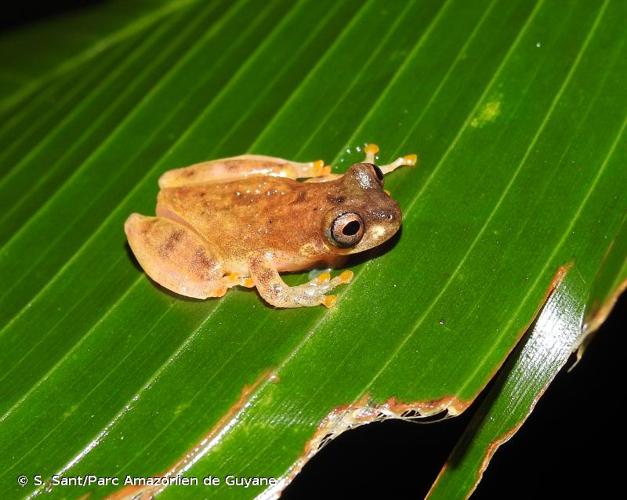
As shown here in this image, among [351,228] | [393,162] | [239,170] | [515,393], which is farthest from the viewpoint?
[239,170]

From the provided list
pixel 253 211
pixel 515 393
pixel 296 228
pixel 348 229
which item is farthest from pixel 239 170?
pixel 515 393

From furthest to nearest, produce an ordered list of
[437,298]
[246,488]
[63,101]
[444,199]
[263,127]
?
[63,101] → [263,127] → [444,199] → [437,298] → [246,488]

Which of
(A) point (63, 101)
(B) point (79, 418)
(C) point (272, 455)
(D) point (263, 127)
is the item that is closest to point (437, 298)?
(C) point (272, 455)

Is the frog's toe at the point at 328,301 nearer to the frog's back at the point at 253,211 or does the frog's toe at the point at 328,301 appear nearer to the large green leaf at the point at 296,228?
the large green leaf at the point at 296,228

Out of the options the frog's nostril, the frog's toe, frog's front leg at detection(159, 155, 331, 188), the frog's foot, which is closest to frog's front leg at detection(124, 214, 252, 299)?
frog's front leg at detection(159, 155, 331, 188)

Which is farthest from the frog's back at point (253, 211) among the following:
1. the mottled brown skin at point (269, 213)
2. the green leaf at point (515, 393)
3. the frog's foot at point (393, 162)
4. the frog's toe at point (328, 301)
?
the green leaf at point (515, 393)

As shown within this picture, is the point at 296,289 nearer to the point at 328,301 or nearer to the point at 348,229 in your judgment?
the point at 328,301

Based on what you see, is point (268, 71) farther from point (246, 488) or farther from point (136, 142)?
point (246, 488)
